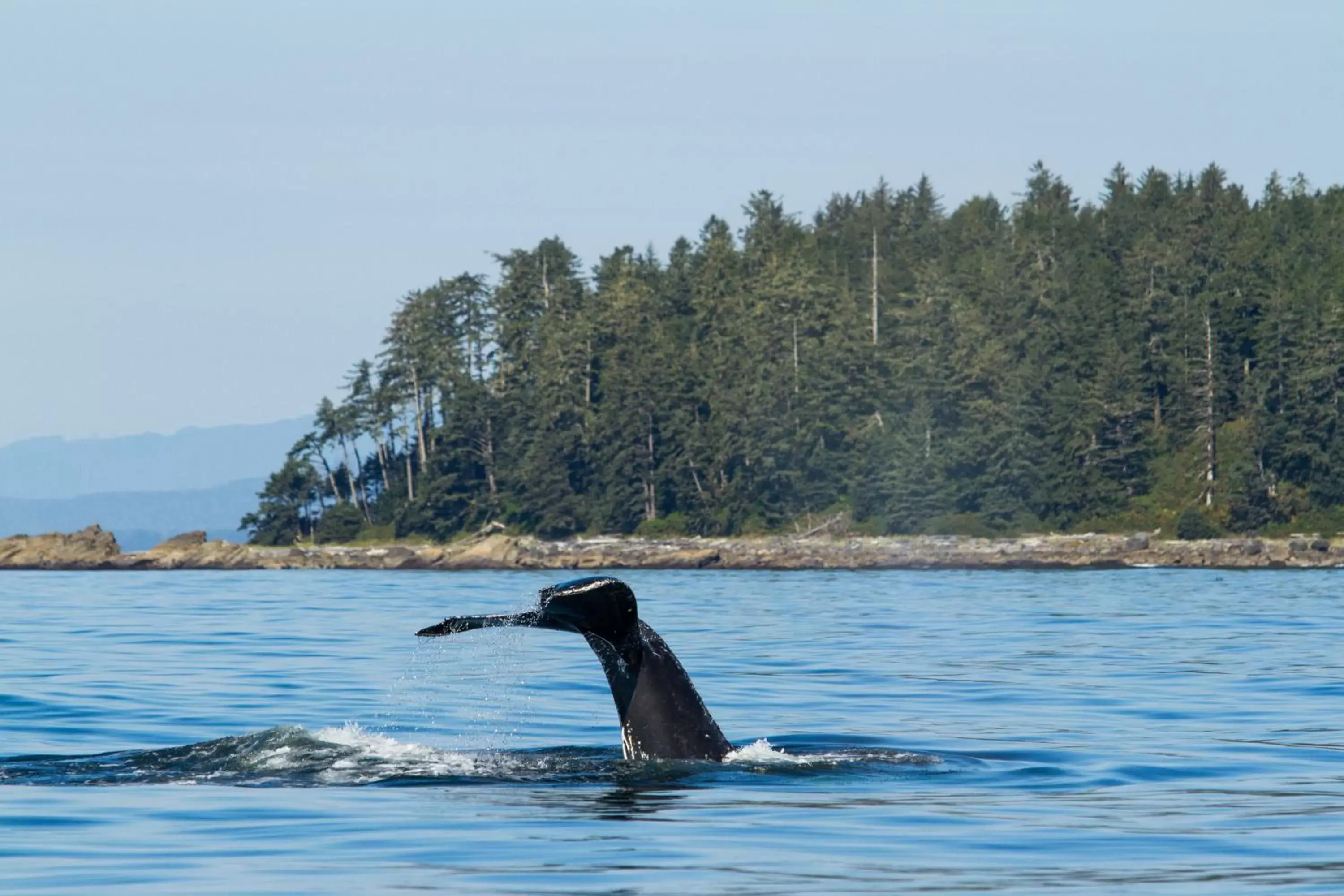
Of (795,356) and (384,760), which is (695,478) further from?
(384,760)

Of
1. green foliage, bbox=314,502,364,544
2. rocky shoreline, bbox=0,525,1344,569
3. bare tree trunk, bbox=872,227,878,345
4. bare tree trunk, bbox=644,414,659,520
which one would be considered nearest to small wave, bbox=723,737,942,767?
rocky shoreline, bbox=0,525,1344,569

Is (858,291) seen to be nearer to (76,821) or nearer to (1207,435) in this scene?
(1207,435)

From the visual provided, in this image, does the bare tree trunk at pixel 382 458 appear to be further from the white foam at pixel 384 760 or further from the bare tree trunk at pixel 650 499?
the white foam at pixel 384 760

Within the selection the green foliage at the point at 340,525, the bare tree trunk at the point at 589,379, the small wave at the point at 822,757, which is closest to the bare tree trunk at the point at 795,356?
the bare tree trunk at the point at 589,379

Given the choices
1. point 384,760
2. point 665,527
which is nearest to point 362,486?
point 665,527

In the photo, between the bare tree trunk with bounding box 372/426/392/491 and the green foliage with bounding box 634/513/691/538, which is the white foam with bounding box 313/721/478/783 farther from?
the bare tree trunk with bounding box 372/426/392/491

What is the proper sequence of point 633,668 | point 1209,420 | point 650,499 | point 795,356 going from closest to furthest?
point 633,668 < point 1209,420 < point 650,499 < point 795,356

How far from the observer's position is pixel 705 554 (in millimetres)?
102375

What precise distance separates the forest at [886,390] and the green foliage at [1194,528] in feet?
0.93

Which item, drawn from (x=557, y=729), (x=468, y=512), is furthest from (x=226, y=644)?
(x=468, y=512)

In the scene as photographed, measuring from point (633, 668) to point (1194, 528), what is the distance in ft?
292

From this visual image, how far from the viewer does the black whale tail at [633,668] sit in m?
12.8

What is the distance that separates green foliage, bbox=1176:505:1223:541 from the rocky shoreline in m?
1.24

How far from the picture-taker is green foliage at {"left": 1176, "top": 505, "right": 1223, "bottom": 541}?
99.0 meters
